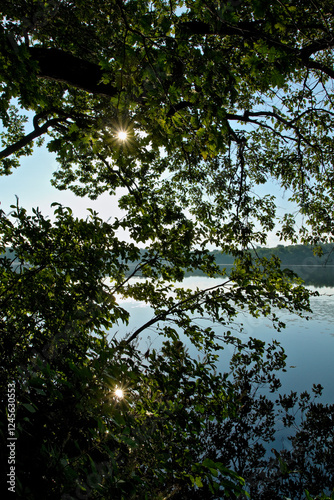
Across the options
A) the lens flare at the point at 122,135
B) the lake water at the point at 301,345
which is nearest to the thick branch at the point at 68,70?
the lens flare at the point at 122,135

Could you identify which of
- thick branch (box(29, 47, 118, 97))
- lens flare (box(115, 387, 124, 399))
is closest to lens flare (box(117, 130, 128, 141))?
thick branch (box(29, 47, 118, 97))

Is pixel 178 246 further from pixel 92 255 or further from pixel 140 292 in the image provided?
pixel 92 255

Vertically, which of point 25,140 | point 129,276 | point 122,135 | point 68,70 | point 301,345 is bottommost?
point 301,345

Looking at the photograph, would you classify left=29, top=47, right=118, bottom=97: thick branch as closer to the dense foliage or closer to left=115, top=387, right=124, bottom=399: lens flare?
the dense foliage

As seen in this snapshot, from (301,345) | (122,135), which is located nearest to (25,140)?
(122,135)

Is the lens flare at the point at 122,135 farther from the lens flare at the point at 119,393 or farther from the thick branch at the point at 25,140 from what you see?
the thick branch at the point at 25,140

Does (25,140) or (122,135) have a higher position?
(25,140)

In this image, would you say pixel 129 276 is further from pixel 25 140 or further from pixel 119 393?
pixel 25 140

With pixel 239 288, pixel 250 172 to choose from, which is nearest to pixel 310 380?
pixel 250 172

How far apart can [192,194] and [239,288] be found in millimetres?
5373

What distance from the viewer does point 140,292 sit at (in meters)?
4.25

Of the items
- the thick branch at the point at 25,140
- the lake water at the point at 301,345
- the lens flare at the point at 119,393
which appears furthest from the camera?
the lake water at the point at 301,345

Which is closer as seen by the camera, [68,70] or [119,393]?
[119,393]

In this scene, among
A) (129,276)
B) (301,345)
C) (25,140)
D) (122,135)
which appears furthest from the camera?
(301,345)
